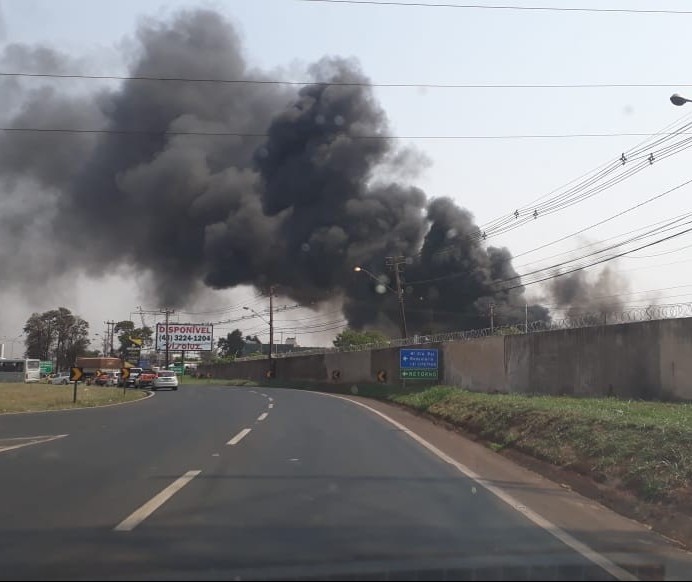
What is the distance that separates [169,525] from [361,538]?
185 centimetres

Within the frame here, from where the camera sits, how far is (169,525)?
22.8ft

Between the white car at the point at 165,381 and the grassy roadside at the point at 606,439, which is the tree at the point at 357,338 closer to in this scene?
the white car at the point at 165,381

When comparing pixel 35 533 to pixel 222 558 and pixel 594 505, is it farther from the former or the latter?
pixel 594 505

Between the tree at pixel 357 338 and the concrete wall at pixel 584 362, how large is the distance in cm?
4231

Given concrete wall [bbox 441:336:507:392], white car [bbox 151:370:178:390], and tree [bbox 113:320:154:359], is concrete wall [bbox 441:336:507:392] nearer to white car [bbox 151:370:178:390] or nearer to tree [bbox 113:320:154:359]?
white car [bbox 151:370:178:390]

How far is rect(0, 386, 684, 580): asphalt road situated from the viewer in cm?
553

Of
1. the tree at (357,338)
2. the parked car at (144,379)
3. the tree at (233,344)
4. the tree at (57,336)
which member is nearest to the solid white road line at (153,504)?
the parked car at (144,379)

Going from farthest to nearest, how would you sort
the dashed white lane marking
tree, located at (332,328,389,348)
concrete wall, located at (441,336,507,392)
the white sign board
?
1. the white sign board
2. tree, located at (332,328,389,348)
3. concrete wall, located at (441,336,507,392)
4. the dashed white lane marking

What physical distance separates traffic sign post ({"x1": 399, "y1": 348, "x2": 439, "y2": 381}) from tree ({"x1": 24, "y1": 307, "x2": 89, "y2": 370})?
81624 millimetres

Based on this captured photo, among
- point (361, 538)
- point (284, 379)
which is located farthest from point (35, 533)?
point (284, 379)

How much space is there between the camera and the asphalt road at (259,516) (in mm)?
5527

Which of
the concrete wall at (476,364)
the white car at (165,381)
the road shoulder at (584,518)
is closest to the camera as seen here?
the road shoulder at (584,518)

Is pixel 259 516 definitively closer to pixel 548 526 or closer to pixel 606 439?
pixel 548 526

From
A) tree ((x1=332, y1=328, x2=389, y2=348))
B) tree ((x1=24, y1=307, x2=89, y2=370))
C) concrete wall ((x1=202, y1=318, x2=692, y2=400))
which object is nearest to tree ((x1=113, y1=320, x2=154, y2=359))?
tree ((x1=24, y1=307, x2=89, y2=370))
